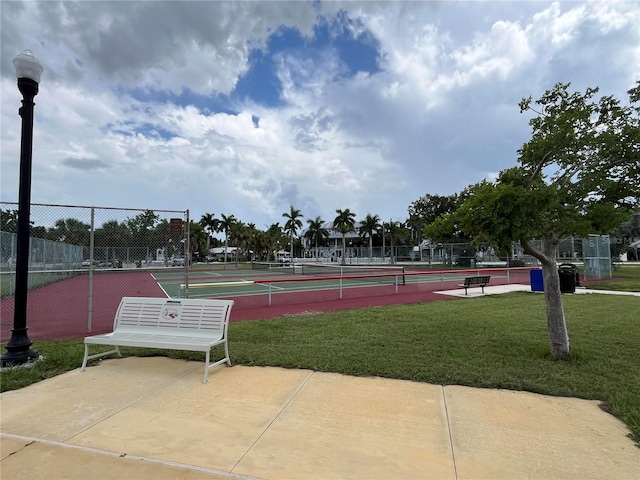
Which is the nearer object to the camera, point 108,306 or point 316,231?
point 108,306

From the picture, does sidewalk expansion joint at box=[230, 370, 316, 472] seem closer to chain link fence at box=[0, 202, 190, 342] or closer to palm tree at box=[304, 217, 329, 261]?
chain link fence at box=[0, 202, 190, 342]

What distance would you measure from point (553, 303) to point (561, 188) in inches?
66.0

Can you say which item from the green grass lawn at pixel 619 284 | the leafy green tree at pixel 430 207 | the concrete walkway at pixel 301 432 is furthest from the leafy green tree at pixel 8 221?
the leafy green tree at pixel 430 207

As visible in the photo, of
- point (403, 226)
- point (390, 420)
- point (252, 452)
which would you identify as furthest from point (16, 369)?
point (403, 226)

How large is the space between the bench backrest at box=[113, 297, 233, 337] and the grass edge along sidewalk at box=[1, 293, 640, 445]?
0.59 meters

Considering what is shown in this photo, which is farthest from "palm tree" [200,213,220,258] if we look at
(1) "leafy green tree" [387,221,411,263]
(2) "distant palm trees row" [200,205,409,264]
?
(1) "leafy green tree" [387,221,411,263]

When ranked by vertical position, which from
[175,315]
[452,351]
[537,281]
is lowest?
[452,351]

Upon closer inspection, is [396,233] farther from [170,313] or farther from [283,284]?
[170,313]

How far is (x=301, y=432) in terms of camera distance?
327 cm

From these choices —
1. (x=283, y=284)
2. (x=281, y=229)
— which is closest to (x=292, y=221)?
(x=281, y=229)

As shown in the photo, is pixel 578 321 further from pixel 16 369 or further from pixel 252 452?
pixel 16 369

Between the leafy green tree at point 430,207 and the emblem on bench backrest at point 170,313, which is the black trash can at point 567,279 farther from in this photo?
the leafy green tree at point 430,207

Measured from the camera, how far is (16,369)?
16.1 ft

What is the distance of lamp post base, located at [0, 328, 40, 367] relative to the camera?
502cm
